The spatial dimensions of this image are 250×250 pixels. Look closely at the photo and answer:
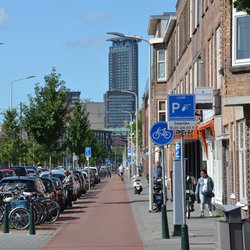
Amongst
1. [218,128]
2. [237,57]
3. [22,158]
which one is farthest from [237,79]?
[22,158]

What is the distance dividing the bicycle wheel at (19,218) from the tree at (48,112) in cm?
2063

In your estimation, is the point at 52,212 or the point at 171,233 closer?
the point at 171,233

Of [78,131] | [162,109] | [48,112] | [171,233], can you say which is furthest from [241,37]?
[78,131]

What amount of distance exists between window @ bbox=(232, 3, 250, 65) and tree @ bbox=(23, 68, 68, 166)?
2392 cm

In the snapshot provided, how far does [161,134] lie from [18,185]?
21.6 feet

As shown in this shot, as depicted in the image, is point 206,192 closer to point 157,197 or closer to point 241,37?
point 157,197

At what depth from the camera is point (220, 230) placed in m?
11.4

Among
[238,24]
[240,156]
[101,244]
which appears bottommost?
[101,244]

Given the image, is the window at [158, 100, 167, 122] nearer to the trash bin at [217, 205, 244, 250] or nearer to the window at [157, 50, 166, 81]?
the window at [157, 50, 166, 81]

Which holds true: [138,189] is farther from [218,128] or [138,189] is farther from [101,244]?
[101,244]

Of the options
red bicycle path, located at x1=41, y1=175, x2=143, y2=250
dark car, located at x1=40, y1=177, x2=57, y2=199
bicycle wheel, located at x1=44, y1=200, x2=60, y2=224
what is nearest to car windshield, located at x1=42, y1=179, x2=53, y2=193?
dark car, located at x1=40, y1=177, x2=57, y2=199

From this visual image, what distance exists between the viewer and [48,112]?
41.9 metres

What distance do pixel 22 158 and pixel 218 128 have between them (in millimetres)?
54750

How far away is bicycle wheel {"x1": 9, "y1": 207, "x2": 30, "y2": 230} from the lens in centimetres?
2127
